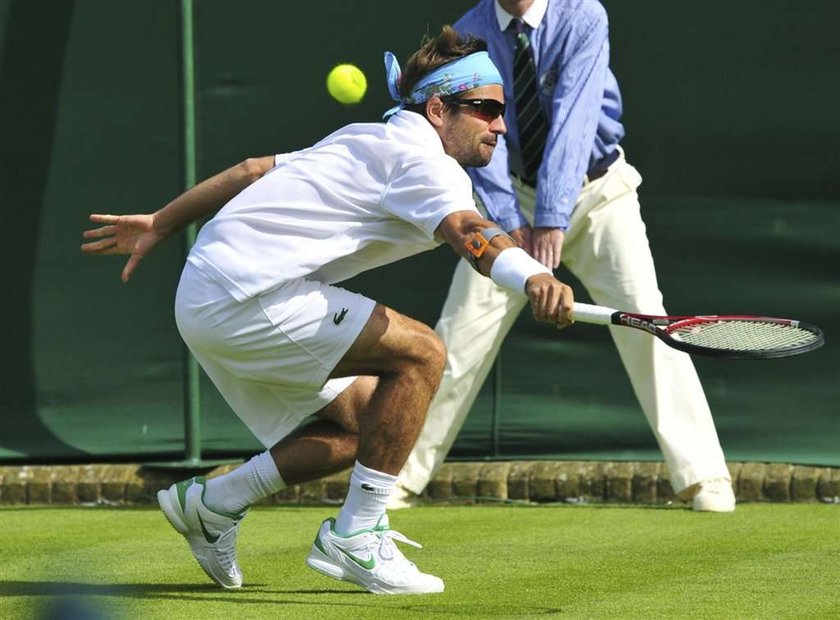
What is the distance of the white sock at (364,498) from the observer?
4.14 m

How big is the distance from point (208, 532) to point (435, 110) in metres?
1.30

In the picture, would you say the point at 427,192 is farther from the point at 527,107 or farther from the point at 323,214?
the point at 527,107

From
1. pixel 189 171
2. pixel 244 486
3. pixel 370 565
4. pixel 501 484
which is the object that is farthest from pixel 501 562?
pixel 189 171

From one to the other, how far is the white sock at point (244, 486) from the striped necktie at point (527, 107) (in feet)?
7.75

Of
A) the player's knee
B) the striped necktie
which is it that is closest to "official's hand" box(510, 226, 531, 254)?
the striped necktie

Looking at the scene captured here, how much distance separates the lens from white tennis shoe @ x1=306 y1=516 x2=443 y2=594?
412cm

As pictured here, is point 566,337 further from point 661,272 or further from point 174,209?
point 174,209

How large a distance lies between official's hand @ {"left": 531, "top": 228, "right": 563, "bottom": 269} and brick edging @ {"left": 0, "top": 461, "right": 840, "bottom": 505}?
1120mm

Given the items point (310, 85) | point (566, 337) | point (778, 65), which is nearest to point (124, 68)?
point (310, 85)

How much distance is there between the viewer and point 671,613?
12.3 ft

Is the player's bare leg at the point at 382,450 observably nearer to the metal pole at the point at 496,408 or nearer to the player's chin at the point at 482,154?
the player's chin at the point at 482,154

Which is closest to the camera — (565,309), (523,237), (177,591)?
(565,309)

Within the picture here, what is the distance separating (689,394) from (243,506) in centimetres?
240

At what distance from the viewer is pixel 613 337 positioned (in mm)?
6270
